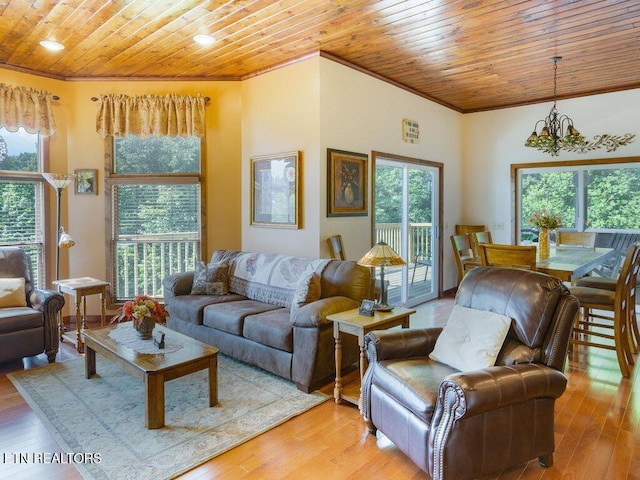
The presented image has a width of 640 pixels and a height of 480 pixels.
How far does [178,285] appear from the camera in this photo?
4434 millimetres

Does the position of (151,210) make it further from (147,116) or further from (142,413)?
(142,413)

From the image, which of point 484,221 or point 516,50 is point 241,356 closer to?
point 516,50

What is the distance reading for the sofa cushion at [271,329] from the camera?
329cm

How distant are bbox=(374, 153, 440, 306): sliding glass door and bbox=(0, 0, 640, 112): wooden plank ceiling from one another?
3.78ft

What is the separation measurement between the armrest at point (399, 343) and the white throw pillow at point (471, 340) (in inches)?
2.9

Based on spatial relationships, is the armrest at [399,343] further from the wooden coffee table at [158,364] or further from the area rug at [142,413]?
the wooden coffee table at [158,364]

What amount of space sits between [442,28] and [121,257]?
4282mm

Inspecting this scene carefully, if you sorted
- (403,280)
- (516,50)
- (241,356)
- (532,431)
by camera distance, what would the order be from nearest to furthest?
(532,431) < (241,356) < (516,50) < (403,280)

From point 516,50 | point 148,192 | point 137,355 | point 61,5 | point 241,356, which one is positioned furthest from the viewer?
point 148,192

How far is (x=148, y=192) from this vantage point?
5.18 metres

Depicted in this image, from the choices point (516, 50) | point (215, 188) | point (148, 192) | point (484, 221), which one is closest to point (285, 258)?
point (215, 188)

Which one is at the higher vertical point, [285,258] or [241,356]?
[285,258]

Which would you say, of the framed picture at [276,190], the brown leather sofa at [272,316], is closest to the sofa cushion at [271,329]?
the brown leather sofa at [272,316]

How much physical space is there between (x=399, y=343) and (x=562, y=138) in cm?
374
